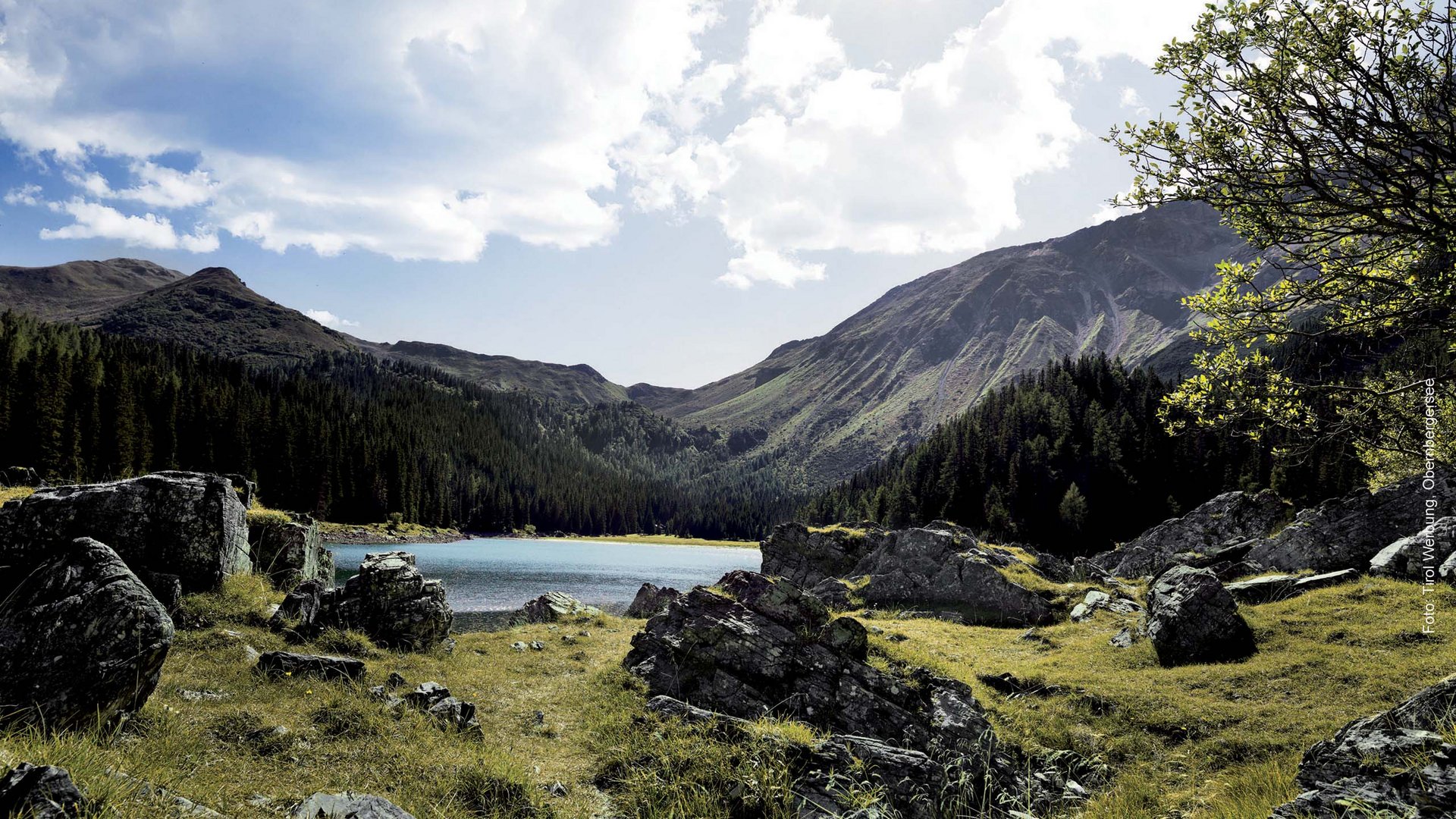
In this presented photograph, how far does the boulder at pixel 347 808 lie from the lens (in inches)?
251

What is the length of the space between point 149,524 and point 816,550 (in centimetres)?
4417

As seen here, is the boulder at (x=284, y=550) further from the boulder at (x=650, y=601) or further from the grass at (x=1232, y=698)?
the boulder at (x=650, y=601)

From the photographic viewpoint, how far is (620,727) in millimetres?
12133

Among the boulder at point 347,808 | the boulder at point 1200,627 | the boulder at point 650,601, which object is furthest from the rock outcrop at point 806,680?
the boulder at point 650,601

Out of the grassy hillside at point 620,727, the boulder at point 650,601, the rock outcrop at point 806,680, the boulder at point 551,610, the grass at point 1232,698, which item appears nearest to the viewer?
the grassy hillside at point 620,727

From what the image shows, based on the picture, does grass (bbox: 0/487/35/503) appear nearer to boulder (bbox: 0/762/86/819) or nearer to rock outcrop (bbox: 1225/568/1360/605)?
boulder (bbox: 0/762/86/819)

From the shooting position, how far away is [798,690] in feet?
43.8

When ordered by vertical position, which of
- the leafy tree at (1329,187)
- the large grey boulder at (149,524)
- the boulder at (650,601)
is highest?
the leafy tree at (1329,187)

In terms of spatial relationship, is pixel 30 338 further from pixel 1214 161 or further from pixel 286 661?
pixel 1214 161

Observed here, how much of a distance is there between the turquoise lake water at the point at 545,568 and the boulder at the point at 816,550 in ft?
29.0

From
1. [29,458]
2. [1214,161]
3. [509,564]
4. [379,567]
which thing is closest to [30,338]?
[29,458]

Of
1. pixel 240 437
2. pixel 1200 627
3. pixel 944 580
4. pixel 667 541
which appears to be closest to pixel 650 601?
pixel 944 580

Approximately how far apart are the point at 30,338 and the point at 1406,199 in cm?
16132

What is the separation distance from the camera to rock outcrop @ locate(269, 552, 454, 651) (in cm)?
1594
